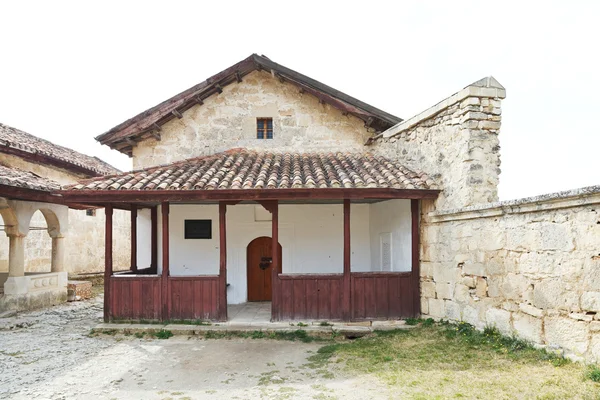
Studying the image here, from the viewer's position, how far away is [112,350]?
22.3 ft

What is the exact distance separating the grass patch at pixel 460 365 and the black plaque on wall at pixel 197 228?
454cm

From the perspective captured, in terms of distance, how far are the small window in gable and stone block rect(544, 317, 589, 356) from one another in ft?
23.3

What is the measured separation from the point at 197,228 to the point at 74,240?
314 inches

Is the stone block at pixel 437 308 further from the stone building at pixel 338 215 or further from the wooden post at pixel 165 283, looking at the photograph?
the wooden post at pixel 165 283

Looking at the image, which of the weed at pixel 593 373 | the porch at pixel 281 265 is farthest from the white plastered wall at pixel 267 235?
the weed at pixel 593 373

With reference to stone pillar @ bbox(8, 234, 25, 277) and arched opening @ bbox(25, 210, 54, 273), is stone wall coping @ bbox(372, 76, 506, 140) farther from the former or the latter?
arched opening @ bbox(25, 210, 54, 273)

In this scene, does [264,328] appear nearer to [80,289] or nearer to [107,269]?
[107,269]

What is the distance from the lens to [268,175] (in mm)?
8305

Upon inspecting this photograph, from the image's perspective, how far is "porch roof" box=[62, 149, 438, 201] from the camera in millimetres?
7555

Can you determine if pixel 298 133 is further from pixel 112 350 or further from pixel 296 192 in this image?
pixel 112 350

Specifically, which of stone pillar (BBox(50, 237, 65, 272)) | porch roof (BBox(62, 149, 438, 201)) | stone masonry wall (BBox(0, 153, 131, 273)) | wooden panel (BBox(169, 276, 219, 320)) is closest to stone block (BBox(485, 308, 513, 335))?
porch roof (BBox(62, 149, 438, 201))

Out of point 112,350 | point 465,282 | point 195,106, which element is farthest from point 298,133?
point 112,350

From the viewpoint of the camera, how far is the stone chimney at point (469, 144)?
7.14 m

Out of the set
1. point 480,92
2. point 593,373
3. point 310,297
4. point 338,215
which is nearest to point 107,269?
point 310,297
